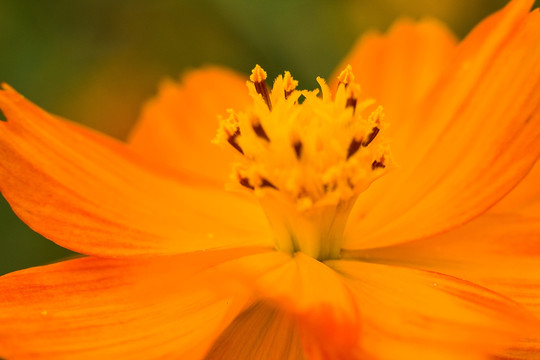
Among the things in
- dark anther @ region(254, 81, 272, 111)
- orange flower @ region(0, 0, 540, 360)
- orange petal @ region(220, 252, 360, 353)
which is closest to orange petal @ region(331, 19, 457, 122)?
orange flower @ region(0, 0, 540, 360)

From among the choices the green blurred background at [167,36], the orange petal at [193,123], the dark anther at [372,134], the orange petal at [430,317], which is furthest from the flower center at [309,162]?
the green blurred background at [167,36]

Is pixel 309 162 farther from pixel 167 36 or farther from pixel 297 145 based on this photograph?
pixel 167 36

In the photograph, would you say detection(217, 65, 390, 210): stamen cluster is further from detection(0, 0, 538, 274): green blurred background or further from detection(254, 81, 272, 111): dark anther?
detection(0, 0, 538, 274): green blurred background

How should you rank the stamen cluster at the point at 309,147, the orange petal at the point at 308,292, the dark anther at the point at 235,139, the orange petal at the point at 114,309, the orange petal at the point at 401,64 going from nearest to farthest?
the orange petal at the point at 308,292, the orange petal at the point at 114,309, the stamen cluster at the point at 309,147, the dark anther at the point at 235,139, the orange petal at the point at 401,64

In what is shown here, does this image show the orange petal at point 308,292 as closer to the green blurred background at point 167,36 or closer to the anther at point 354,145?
the anther at point 354,145

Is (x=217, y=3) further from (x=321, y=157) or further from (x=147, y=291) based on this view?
(x=147, y=291)

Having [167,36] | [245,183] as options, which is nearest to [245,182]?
[245,183]
